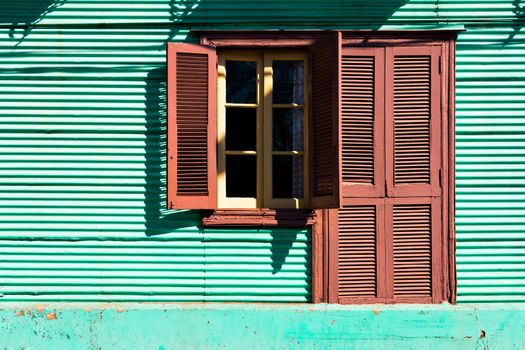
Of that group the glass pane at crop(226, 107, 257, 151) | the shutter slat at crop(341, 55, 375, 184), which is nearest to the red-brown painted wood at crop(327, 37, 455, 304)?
the shutter slat at crop(341, 55, 375, 184)

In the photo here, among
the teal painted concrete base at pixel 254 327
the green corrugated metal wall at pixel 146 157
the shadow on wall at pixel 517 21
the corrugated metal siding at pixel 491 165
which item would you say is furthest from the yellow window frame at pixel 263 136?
the shadow on wall at pixel 517 21

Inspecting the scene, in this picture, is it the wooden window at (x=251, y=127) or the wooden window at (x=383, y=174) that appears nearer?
the wooden window at (x=251, y=127)

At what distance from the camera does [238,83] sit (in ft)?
22.2

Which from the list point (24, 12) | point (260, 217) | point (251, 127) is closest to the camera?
point (260, 217)

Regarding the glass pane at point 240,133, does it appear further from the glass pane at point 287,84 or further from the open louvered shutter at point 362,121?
the open louvered shutter at point 362,121

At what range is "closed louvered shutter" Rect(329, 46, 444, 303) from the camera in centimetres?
657

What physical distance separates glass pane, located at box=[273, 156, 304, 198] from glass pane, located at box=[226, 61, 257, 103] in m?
0.68

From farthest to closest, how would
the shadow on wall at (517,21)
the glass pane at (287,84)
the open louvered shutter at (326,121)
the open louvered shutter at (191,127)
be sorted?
the glass pane at (287,84) → the shadow on wall at (517,21) → the open louvered shutter at (191,127) → the open louvered shutter at (326,121)

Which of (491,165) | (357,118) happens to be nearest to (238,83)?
(357,118)

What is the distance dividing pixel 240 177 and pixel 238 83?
0.87 meters

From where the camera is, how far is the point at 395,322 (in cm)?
645

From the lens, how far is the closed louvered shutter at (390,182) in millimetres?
6566

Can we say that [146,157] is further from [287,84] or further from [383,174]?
[383,174]

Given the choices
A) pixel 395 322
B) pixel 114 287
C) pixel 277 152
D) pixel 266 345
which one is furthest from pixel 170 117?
pixel 395 322
